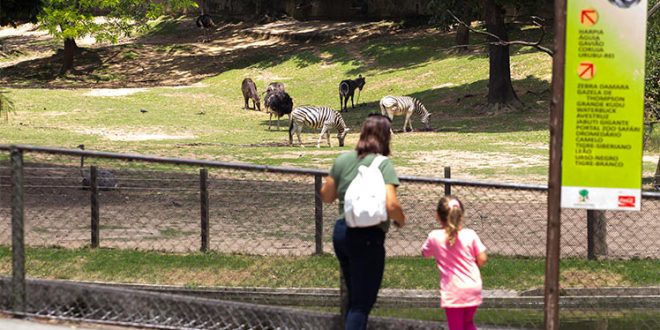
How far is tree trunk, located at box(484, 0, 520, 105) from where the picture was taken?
129ft

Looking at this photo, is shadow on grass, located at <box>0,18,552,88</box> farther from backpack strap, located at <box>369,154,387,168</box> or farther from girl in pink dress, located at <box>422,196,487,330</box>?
backpack strap, located at <box>369,154,387,168</box>

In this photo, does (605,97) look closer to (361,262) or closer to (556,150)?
(556,150)

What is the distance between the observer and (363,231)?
25.6ft

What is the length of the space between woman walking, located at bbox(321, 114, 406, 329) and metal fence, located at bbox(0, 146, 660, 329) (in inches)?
51.5

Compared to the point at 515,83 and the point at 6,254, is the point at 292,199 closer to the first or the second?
the point at 6,254

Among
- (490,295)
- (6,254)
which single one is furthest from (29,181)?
(490,295)

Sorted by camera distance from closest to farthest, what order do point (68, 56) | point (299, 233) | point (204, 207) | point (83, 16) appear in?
point (204, 207) < point (299, 233) < point (83, 16) < point (68, 56)

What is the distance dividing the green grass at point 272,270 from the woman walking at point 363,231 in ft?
17.7

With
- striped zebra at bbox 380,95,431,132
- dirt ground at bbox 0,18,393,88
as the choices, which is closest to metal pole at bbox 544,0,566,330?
striped zebra at bbox 380,95,431,132

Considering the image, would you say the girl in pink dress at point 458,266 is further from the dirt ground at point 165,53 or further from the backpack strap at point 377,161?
the dirt ground at point 165,53

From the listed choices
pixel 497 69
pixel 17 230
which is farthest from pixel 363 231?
pixel 497 69

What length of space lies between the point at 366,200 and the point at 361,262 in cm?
50

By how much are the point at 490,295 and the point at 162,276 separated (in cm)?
383

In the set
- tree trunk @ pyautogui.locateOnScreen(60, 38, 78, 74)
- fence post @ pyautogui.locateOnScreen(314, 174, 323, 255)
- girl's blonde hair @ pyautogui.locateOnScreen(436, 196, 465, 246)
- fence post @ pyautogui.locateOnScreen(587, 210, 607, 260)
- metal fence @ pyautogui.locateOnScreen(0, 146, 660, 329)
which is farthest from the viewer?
tree trunk @ pyautogui.locateOnScreen(60, 38, 78, 74)
